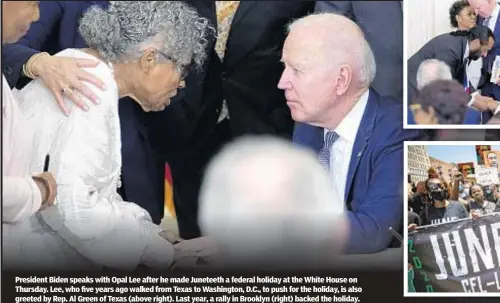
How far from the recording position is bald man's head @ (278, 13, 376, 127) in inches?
116

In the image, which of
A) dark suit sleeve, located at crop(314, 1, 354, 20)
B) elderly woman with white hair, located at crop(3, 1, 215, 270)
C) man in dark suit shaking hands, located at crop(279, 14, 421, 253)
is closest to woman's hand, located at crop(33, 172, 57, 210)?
elderly woman with white hair, located at crop(3, 1, 215, 270)

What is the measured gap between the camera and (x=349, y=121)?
297 cm

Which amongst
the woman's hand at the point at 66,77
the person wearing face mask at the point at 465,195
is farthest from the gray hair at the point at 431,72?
the woman's hand at the point at 66,77

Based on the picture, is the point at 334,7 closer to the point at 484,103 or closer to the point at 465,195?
the point at 484,103

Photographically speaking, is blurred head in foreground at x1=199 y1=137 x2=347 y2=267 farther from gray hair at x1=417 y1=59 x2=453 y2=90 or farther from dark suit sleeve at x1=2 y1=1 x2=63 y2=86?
dark suit sleeve at x1=2 y1=1 x2=63 y2=86

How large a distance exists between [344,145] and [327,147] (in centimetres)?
7

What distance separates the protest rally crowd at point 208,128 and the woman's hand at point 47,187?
3cm

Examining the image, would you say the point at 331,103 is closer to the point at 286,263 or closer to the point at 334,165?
the point at 334,165

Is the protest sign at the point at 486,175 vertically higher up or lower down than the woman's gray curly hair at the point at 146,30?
lower down

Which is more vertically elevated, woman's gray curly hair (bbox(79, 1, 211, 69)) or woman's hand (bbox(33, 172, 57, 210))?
woman's gray curly hair (bbox(79, 1, 211, 69))

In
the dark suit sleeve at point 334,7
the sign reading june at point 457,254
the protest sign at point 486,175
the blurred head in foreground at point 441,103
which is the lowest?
the sign reading june at point 457,254

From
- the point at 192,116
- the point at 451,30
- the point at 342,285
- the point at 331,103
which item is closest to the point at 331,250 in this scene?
the point at 342,285

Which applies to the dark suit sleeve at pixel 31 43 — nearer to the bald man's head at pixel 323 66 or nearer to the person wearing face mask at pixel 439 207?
the bald man's head at pixel 323 66

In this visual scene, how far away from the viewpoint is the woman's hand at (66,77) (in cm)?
293
